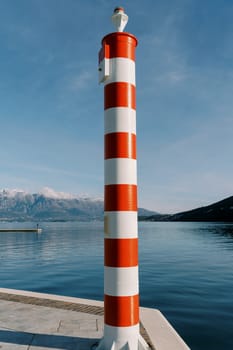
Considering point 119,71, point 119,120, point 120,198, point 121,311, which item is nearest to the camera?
point 121,311

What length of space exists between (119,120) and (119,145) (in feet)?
1.51

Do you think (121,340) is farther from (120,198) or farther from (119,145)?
(119,145)

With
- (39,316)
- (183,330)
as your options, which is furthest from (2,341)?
(183,330)

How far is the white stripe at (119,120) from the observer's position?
5.86 m

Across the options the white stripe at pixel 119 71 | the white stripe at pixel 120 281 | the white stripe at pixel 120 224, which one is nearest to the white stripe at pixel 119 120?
the white stripe at pixel 119 71

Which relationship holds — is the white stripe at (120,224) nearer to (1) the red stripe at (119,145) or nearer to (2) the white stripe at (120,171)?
(2) the white stripe at (120,171)

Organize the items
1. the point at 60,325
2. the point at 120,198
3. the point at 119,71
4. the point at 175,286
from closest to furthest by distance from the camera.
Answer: the point at 120,198, the point at 119,71, the point at 60,325, the point at 175,286

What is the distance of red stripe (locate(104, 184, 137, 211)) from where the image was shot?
18.7 feet

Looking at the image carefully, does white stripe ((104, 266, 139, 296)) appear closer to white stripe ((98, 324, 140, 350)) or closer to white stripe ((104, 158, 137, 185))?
white stripe ((98, 324, 140, 350))

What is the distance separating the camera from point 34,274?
2102 cm

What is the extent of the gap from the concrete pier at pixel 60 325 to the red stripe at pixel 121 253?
1.66 m

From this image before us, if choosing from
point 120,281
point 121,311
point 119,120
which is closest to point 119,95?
point 119,120

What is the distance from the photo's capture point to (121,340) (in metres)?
5.59

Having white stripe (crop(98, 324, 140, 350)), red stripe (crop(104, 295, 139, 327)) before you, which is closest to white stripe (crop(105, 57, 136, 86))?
red stripe (crop(104, 295, 139, 327))
